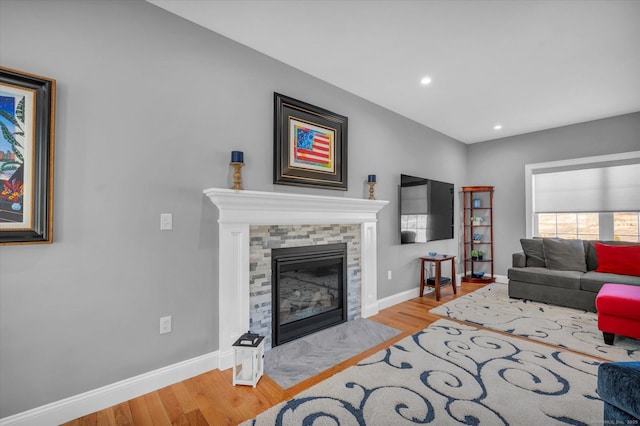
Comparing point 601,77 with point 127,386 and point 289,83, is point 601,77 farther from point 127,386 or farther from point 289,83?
point 127,386

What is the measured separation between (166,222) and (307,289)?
1.54 metres

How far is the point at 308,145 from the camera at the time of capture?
9.42ft

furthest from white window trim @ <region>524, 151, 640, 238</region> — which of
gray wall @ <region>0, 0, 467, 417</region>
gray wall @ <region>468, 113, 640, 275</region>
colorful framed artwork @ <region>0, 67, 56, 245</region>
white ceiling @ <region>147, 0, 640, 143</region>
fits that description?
colorful framed artwork @ <region>0, 67, 56, 245</region>

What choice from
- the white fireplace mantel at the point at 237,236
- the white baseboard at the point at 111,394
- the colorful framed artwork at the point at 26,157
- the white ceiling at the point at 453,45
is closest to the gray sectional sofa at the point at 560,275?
the white ceiling at the point at 453,45

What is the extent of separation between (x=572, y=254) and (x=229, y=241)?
451 centimetres

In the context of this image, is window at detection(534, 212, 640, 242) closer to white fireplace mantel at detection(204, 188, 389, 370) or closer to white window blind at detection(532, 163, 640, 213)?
white window blind at detection(532, 163, 640, 213)

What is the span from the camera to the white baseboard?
5.20ft

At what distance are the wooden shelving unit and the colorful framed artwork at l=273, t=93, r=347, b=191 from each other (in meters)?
3.43

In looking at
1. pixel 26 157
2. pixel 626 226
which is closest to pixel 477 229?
pixel 626 226

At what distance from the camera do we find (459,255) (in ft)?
17.9

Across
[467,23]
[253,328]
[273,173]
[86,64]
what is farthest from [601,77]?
[86,64]

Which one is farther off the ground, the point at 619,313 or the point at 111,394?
the point at 619,313

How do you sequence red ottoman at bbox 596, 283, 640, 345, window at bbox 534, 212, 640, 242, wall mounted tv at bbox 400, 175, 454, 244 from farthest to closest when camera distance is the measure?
window at bbox 534, 212, 640, 242 → wall mounted tv at bbox 400, 175, 454, 244 → red ottoman at bbox 596, 283, 640, 345

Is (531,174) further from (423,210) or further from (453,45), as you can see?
(453,45)
